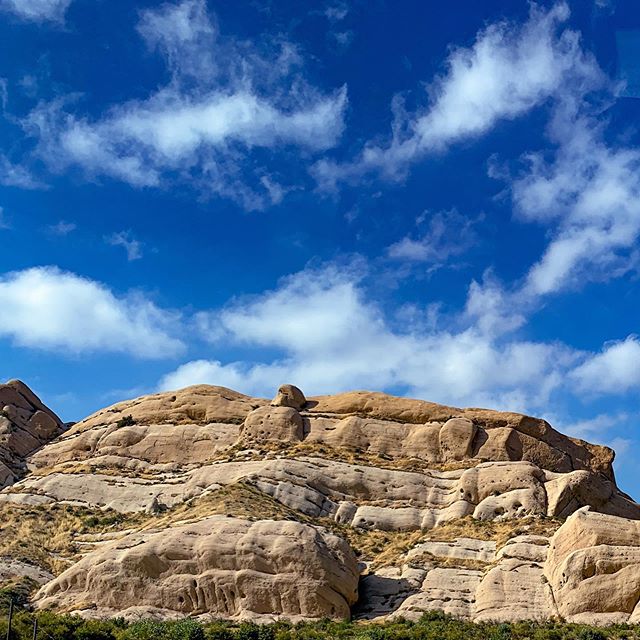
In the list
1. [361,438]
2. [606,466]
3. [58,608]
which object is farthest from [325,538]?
[606,466]

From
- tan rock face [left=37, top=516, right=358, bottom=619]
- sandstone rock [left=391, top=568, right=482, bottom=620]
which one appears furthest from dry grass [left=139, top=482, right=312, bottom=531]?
sandstone rock [left=391, top=568, right=482, bottom=620]

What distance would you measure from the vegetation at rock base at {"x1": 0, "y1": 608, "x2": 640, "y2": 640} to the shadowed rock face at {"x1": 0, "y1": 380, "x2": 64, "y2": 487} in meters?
25.3

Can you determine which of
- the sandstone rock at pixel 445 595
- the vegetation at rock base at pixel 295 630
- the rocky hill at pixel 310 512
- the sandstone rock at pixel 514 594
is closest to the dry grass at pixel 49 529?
the rocky hill at pixel 310 512

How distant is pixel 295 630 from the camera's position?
40875 mm

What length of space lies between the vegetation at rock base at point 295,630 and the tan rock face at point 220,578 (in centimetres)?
147

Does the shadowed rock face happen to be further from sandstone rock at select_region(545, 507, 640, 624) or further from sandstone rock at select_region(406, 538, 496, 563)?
sandstone rock at select_region(545, 507, 640, 624)

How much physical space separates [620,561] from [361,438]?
24597mm

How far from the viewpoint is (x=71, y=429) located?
72250 mm

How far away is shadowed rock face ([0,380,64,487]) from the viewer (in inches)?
2606

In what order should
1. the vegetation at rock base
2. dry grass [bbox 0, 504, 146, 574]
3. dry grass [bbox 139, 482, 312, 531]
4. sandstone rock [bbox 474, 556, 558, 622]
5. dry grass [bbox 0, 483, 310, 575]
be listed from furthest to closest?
dry grass [bbox 0, 504, 146, 574], dry grass [bbox 0, 483, 310, 575], dry grass [bbox 139, 482, 312, 531], sandstone rock [bbox 474, 556, 558, 622], the vegetation at rock base

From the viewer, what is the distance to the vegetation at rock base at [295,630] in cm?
3909

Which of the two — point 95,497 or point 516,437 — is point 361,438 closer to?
point 516,437

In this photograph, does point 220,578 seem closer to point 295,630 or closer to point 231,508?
point 295,630

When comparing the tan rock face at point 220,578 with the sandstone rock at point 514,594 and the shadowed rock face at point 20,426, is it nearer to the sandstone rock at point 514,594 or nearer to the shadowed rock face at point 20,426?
the sandstone rock at point 514,594
